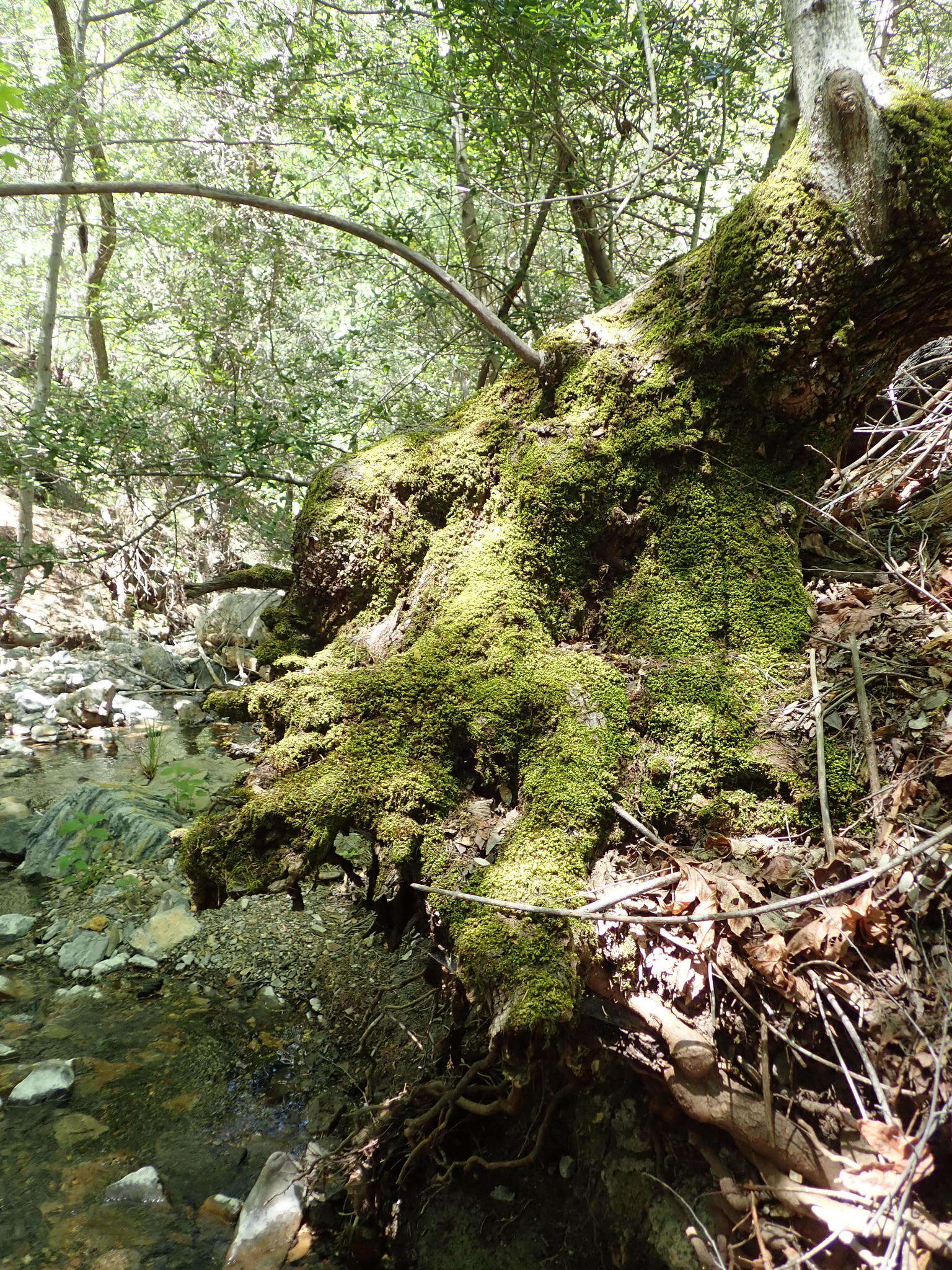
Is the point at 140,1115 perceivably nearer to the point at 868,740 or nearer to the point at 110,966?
the point at 110,966

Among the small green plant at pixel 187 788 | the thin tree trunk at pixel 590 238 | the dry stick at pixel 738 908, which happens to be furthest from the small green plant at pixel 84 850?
the thin tree trunk at pixel 590 238

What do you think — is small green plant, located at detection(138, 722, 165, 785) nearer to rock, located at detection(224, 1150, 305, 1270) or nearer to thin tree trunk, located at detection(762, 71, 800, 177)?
rock, located at detection(224, 1150, 305, 1270)

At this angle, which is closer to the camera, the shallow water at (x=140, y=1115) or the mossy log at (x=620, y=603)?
the mossy log at (x=620, y=603)

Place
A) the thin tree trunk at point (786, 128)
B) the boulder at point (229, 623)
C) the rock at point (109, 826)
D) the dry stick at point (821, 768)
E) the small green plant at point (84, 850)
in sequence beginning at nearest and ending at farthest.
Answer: the dry stick at point (821, 768), the small green plant at point (84, 850), the rock at point (109, 826), the thin tree trunk at point (786, 128), the boulder at point (229, 623)

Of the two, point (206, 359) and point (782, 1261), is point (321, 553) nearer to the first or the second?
point (782, 1261)

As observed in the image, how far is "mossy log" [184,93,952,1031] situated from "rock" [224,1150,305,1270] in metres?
0.94

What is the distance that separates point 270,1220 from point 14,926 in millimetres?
2195

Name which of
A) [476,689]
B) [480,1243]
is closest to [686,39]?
[476,689]

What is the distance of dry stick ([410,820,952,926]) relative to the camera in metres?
1.17

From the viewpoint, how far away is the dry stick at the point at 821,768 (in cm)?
150

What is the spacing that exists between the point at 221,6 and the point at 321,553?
7830 millimetres

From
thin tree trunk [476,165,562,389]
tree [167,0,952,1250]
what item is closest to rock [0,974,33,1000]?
tree [167,0,952,1250]

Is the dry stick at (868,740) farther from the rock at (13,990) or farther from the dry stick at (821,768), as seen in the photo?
the rock at (13,990)

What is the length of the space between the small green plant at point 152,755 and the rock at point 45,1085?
2.64 metres
